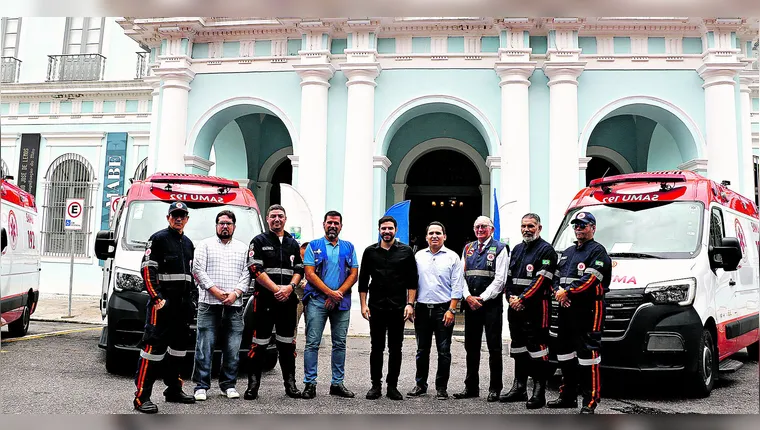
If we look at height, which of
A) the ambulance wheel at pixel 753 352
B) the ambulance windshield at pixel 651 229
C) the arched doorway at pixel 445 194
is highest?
the arched doorway at pixel 445 194

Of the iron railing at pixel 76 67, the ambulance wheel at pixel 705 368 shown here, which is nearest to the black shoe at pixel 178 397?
the ambulance wheel at pixel 705 368

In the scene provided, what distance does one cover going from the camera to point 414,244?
17172 millimetres

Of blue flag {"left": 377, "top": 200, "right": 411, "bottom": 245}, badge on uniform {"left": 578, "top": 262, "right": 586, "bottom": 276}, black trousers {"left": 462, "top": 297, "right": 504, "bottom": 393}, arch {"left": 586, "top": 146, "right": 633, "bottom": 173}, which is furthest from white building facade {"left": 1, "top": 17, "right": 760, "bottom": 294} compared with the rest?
badge on uniform {"left": 578, "top": 262, "right": 586, "bottom": 276}

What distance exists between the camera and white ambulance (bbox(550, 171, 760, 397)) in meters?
6.32

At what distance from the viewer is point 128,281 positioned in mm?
7113

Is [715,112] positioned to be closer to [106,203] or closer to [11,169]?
[106,203]

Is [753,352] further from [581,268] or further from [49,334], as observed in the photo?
[49,334]

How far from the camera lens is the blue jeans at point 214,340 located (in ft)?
20.3

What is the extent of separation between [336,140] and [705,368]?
901 centimetres

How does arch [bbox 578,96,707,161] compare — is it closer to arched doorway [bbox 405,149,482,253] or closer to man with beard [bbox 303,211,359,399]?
arched doorway [bbox 405,149,482,253]

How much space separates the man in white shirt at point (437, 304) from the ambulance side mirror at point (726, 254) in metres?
2.80

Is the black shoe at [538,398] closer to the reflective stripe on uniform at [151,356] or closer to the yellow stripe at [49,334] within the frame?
the reflective stripe on uniform at [151,356]

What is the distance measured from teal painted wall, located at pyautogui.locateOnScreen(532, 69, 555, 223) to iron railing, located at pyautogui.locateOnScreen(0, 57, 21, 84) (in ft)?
55.4

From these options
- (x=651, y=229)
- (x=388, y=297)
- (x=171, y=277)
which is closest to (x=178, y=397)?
(x=171, y=277)
